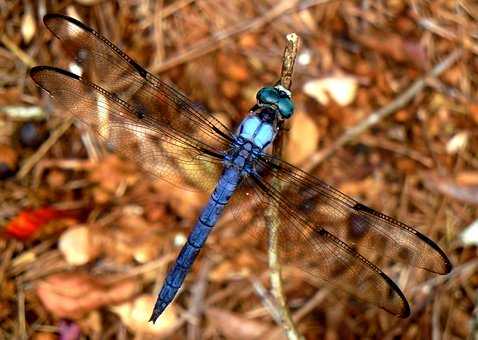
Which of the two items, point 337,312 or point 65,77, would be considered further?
point 337,312

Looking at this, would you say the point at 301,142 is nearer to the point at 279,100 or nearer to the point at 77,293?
the point at 279,100

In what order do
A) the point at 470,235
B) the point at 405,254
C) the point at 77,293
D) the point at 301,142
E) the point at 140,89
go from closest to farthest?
1. the point at 405,254
2. the point at 140,89
3. the point at 77,293
4. the point at 470,235
5. the point at 301,142

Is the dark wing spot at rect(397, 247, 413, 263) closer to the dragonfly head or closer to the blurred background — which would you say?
the blurred background

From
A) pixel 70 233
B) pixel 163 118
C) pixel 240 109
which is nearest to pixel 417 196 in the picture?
pixel 240 109

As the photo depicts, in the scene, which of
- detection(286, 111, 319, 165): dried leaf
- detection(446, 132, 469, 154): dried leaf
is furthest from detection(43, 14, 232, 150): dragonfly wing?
detection(446, 132, 469, 154): dried leaf

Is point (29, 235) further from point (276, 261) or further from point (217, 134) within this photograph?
point (276, 261)

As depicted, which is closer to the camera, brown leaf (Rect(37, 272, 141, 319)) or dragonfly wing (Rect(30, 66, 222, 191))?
dragonfly wing (Rect(30, 66, 222, 191))

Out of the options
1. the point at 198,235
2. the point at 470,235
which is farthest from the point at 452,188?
the point at 198,235
